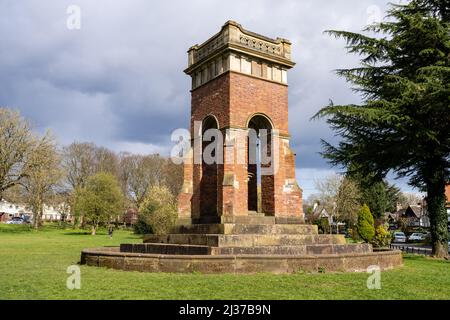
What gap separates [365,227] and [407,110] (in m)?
17.7

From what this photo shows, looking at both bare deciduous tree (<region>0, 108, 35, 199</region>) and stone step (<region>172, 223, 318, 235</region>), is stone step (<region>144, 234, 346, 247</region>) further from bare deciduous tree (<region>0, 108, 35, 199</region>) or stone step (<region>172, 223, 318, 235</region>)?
bare deciduous tree (<region>0, 108, 35, 199</region>)

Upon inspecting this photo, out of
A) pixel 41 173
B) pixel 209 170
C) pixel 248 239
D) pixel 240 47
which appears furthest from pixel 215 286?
pixel 41 173

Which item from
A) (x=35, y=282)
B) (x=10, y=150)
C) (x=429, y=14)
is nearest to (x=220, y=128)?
(x=35, y=282)

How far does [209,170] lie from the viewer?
47.8 feet

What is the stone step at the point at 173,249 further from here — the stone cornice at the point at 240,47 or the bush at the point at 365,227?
the bush at the point at 365,227

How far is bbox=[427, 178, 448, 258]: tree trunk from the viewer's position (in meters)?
17.8

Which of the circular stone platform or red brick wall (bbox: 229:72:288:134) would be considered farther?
red brick wall (bbox: 229:72:288:134)

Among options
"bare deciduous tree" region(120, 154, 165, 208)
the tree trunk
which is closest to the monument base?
the tree trunk

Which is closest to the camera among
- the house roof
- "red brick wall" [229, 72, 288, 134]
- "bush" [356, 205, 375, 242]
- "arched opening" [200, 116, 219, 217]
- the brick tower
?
the brick tower

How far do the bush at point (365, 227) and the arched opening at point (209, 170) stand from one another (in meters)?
21.6

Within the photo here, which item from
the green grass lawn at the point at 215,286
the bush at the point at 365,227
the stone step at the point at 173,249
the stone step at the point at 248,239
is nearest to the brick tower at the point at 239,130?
the stone step at the point at 248,239

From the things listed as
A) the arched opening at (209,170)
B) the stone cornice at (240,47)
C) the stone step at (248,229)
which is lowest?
the stone step at (248,229)

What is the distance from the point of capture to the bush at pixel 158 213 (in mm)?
31973
